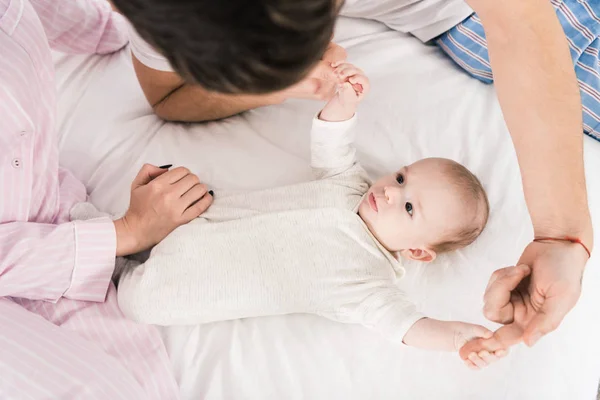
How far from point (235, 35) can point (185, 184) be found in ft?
1.87

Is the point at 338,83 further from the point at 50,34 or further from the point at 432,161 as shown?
the point at 50,34

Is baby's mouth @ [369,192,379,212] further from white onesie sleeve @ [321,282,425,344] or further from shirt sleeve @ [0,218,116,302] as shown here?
shirt sleeve @ [0,218,116,302]

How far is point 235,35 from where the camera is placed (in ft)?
1.60

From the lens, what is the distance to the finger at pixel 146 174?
41.3 inches

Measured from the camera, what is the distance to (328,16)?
52 centimetres

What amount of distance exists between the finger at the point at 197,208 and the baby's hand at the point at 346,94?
0.26 meters

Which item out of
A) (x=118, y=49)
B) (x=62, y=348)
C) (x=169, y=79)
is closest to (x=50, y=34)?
(x=118, y=49)

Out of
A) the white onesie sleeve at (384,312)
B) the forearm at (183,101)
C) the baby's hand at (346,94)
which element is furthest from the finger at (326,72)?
the white onesie sleeve at (384,312)

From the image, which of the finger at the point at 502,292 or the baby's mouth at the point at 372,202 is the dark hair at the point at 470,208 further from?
the finger at the point at 502,292

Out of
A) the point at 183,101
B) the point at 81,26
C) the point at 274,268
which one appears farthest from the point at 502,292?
the point at 81,26

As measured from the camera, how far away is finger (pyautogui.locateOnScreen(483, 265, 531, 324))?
72 cm

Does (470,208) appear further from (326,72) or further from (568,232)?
(326,72)

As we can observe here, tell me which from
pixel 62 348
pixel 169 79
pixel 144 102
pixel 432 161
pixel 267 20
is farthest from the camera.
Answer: pixel 144 102

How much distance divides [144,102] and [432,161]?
63 centimetres
